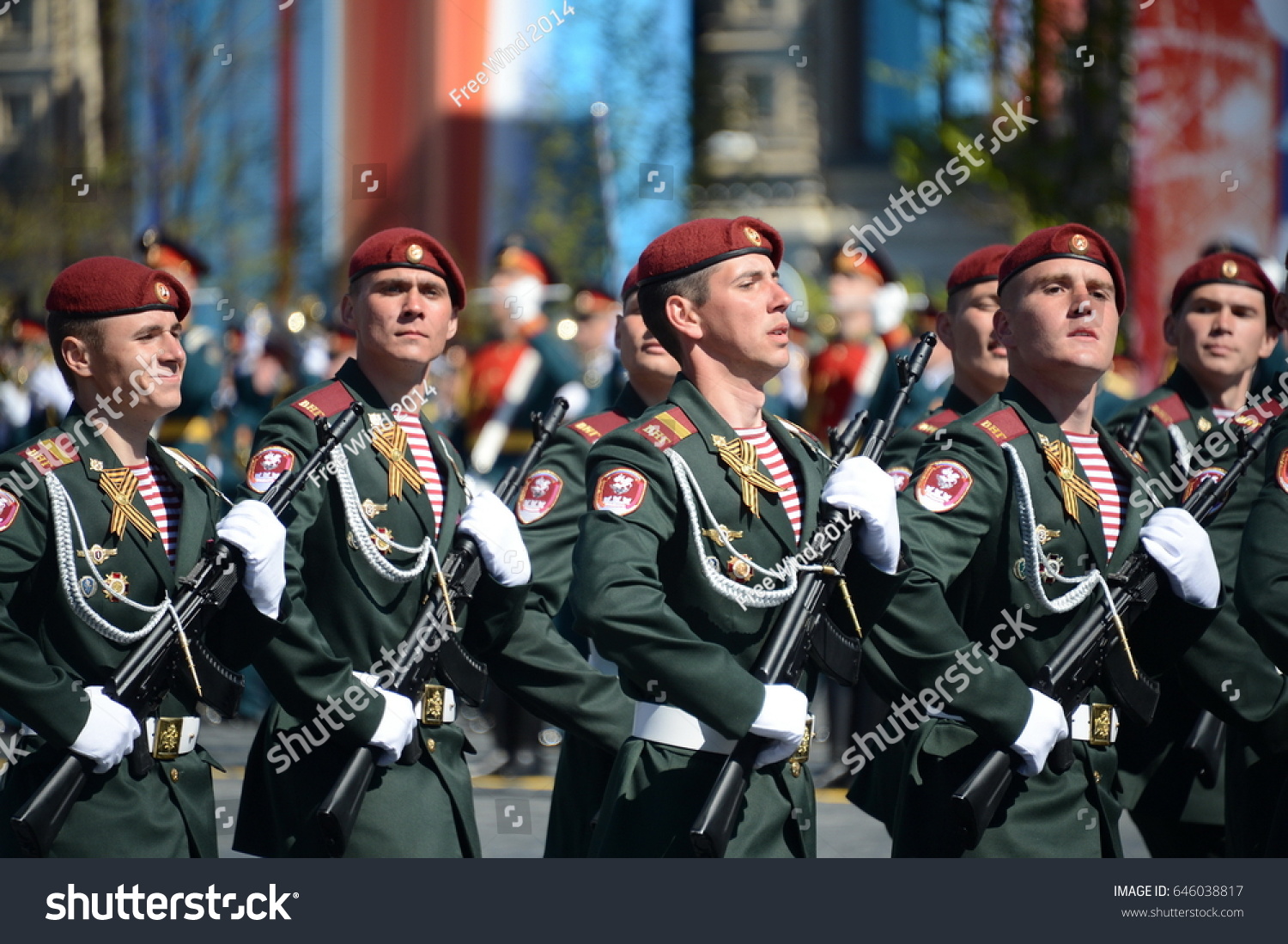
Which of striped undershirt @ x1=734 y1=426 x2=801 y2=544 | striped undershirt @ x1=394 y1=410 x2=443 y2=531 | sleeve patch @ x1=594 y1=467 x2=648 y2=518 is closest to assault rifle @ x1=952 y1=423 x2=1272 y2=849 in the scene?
striped undershirt @ x1=734 y1=426 x2=801 y2=544

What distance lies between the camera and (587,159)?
1917cm

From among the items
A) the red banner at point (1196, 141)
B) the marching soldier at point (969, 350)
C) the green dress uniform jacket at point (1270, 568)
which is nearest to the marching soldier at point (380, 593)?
the marching soldier at point (969, 350)

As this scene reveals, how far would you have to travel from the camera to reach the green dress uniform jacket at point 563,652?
539 cm

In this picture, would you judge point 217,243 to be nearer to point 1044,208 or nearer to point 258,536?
point 1044,208

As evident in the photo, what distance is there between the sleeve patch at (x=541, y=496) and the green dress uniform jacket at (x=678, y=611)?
1.62m

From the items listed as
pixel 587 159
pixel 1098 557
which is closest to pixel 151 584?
pixel 1098 557

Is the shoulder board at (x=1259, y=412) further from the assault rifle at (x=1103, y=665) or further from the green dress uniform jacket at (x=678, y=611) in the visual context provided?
the green dress uniform jacket at (x=678, y=611)

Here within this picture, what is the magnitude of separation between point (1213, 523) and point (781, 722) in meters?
1.88

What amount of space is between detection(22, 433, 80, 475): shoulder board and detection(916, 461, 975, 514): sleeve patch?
2.03m

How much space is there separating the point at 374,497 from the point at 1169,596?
1990mm

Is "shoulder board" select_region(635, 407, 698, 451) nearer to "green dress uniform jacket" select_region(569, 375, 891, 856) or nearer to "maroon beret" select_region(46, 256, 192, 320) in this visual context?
"green dress uniform jacket" select_region(569, 375, 891, 856)

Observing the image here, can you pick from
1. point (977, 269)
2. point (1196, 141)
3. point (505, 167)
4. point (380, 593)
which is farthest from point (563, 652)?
point (505, 167)

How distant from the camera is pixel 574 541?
241 inches

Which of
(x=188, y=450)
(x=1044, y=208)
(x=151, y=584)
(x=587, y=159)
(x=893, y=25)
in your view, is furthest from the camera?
(x=893, y=25)
